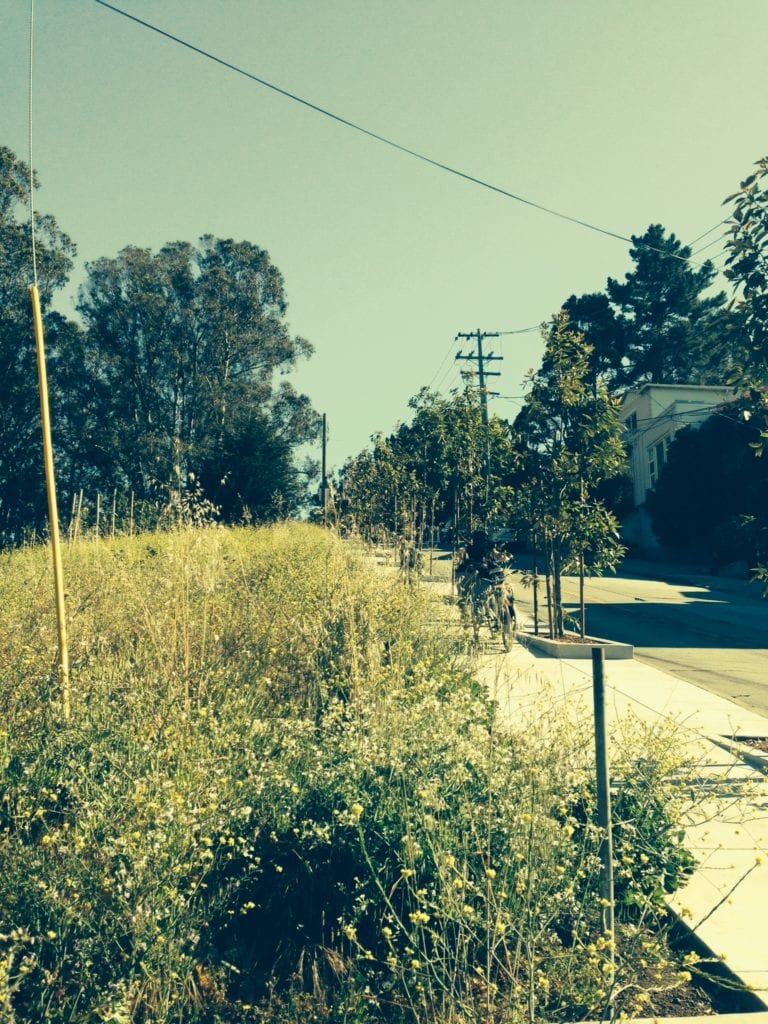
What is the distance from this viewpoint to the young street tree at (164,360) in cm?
3791

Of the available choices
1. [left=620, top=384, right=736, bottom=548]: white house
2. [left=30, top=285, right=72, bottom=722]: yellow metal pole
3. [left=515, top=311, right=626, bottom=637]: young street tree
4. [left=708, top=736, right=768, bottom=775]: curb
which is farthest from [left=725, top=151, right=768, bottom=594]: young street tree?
[left=620, top=384, right=736, bottom=548]: white house

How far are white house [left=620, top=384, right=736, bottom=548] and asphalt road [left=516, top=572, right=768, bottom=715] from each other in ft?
42.2

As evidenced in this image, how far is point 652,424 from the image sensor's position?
1689 inches

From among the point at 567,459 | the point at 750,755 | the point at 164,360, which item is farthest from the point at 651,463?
the point at 750,755

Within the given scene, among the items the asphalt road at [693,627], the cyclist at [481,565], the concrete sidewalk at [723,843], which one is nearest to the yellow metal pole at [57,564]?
the concrete sidewalk at [723,843]

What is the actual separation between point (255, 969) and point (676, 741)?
88.2 inches

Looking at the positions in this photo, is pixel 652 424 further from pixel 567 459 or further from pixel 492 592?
pixel 492 592

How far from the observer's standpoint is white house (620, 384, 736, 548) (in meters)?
39.7

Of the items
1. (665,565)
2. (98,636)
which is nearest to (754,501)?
(665,565)

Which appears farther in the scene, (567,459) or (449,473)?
(449,473)

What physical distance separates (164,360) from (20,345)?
666 centimetres

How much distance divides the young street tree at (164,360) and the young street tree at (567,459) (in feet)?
83.0

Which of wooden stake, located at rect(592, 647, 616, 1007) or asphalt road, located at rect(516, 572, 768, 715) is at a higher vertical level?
wooden stake, located at rect(592, 647, 616, 1007)

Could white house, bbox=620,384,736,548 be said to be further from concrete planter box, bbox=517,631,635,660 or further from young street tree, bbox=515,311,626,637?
concrete planter box, bbox=517,631,635,660
